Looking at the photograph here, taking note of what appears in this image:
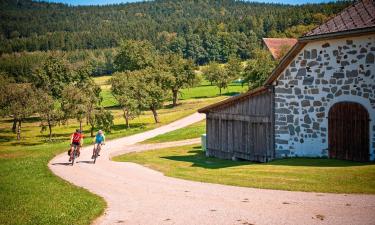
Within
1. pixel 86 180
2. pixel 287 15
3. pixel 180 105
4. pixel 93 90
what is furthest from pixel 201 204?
pixel 287 15

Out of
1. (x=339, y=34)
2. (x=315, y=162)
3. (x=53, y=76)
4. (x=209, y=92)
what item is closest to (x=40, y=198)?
(x=315, y=162)

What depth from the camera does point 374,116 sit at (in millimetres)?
17406

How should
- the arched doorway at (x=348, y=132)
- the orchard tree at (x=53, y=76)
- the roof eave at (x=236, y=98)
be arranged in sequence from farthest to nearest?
the orchard tree at (x=53, y=76), the roof eave at (x=236, y=98), the arched doorway at (x=348, y=132)

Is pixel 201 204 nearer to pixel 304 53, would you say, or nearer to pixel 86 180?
pixel 86 180

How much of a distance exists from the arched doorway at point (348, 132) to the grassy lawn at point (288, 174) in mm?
642

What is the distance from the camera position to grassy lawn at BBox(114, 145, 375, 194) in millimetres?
13688

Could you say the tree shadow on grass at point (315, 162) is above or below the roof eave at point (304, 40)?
below

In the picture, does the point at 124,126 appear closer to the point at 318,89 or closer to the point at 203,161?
the point at 203,161

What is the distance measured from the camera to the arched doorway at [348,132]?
1780 cm

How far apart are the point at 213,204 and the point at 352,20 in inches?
444

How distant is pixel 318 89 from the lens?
63.7 feet

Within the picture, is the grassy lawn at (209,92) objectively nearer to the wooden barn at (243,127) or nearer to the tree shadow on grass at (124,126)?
the tree shadow on grass at (124,126)

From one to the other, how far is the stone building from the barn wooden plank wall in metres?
0.09

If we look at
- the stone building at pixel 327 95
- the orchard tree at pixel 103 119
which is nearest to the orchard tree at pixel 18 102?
the orchard tree at pixel 103 119
